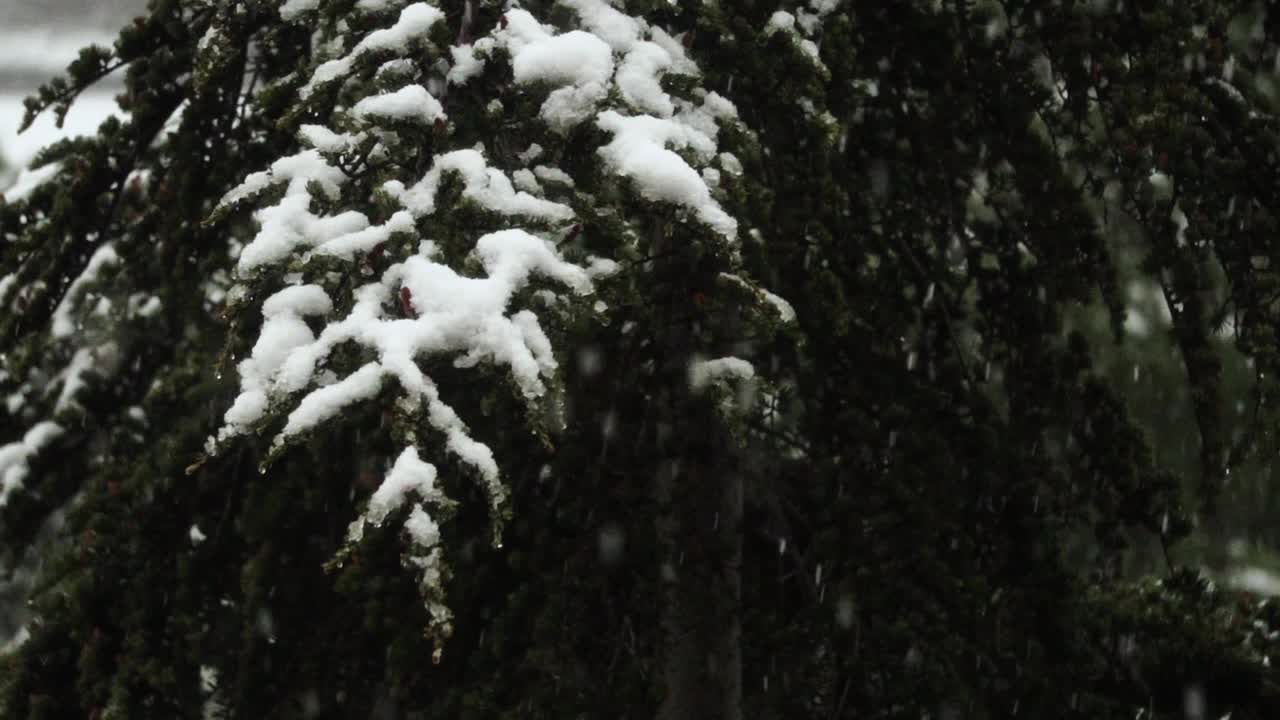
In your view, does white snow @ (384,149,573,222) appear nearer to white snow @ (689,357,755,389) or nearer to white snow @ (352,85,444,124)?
white snow @ (352,85,444,124)

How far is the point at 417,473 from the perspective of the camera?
1310 millimetres

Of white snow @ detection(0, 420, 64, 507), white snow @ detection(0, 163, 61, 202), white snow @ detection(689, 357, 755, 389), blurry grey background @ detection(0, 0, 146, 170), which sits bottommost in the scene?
blurry grey background @ detection(0, 0, 146, 170)

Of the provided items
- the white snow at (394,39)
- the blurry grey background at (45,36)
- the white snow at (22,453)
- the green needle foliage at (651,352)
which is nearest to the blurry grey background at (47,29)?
the blurry grey background at (45,36)

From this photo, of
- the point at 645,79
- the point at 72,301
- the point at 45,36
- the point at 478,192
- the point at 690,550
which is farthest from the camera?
the point at 45,36

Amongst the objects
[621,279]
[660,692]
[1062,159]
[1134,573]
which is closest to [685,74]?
[621,279]

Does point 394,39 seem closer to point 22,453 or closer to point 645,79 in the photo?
point 645,79

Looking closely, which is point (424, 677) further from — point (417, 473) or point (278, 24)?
point (278, 24)

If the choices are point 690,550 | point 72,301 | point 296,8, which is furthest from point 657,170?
point 72,301

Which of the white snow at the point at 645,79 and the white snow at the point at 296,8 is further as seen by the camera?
the white snow at the point at 296,8

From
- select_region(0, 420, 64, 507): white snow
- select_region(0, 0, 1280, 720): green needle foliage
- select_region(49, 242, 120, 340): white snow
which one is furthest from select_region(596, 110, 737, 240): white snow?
select_region(49, 242, 120, 340): white snow

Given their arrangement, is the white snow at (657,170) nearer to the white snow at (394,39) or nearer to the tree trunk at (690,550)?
the white snow at (394,39)

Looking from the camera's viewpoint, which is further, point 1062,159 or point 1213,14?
point 1062,159

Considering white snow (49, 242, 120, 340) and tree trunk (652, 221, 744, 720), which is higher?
tree trunk (652, 221, 744, 720)

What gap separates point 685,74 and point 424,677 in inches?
44.9
